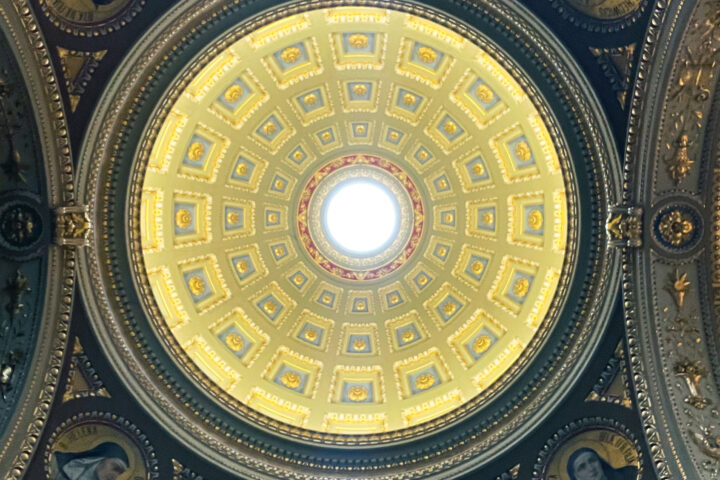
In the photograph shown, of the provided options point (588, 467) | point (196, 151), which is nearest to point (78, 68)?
point (196, 151)

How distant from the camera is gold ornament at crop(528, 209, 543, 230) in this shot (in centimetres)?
1770

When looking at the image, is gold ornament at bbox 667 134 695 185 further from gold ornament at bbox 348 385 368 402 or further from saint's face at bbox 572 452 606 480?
gold ornament at bbox 348 385 368 402

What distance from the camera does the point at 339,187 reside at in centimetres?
2069

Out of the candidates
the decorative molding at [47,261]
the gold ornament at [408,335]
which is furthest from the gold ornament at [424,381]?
the decorative molding at [47,261]

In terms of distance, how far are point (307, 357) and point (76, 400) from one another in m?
7.09

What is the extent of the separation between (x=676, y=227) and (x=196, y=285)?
11902 millimetres

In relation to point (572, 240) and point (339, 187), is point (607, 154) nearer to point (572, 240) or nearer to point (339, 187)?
point (572, 240)

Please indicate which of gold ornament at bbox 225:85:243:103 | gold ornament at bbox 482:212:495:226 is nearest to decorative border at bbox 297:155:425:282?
gold ornament at bbox 482:212:495:226

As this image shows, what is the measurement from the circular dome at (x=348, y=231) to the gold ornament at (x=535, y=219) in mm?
62

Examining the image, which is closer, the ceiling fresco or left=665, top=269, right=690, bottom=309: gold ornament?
the ceiling fresco

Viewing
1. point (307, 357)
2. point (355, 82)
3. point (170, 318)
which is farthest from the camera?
point (307, 357)

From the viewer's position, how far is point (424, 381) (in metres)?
19.1

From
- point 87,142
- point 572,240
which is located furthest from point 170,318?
point 572,240

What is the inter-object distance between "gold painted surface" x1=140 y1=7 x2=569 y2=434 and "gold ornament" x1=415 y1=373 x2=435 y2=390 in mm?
34
